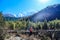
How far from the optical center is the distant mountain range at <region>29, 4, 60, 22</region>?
426ft

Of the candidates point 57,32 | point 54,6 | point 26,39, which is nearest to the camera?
point 26,39

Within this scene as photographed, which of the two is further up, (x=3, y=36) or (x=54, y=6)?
(x=54, y=6)

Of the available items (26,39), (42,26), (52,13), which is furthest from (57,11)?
(26,39)

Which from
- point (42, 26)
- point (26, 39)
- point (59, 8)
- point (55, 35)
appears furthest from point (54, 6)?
point (26, 39)

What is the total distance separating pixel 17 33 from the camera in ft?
129

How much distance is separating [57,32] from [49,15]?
300 ft

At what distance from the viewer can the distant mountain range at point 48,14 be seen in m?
130

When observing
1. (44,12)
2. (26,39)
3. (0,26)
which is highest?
(44,12)

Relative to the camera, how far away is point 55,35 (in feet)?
144

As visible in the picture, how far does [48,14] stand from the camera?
137 meters

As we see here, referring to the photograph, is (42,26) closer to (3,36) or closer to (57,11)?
(3,36)

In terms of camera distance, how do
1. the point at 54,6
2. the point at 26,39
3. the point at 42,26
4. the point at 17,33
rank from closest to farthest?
the point at 26,39 → the point at 17,33 → the point at 42,26 → the point at 54,6

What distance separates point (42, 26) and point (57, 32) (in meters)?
18.0

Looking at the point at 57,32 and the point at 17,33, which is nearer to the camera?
Result: the point at 17,33
